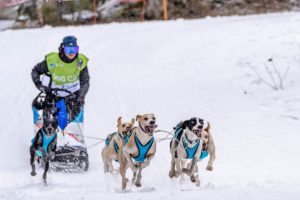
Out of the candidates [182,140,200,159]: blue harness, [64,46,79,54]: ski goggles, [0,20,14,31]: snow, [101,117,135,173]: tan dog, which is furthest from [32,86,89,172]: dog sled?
[0,20,14,31]: snow

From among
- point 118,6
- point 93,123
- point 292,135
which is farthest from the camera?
point 118,6

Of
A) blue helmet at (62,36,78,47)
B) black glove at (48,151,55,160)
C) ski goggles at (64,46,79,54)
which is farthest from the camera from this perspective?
ski goggles at (64,46,79,54)

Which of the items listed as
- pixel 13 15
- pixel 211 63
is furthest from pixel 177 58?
pixel 13 15

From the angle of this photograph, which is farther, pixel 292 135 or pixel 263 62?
pixel 263 62

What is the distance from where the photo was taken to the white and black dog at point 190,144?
7805mm

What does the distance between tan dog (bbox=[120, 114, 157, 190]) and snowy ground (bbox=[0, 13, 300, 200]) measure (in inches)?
13.0

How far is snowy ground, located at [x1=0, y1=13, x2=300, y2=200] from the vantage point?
8.68m

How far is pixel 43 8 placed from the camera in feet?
98.1

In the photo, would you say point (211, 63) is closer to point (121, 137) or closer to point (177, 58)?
point (177, 58)

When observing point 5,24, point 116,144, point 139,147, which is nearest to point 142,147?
point 139,147

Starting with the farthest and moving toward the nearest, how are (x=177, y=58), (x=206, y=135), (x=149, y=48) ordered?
(x=149, y=48)
(x=177, y=58)
(x=206, y=135)

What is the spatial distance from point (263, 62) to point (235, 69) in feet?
2.90

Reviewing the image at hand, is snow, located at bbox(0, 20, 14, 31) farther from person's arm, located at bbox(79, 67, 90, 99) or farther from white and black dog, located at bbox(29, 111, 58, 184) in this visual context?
white and black dog, located at bbox(29, 111, 58, 184)

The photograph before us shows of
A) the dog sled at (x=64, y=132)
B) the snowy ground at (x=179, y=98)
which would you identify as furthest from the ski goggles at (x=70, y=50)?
the snowy ground at (x=179, y=98)
